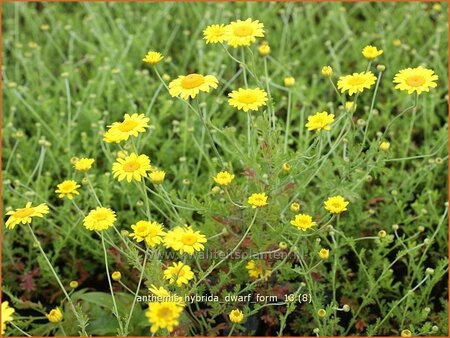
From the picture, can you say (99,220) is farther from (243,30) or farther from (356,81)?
(356,81)

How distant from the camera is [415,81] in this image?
186 centimetres

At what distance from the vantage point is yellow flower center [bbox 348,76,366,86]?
6.21 ft

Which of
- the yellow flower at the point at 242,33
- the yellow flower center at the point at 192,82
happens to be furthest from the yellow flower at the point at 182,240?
the yellow flower at the point at 242,33

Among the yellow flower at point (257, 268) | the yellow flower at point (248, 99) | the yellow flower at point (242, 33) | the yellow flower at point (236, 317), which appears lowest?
the yellow flower at point (257, 268)

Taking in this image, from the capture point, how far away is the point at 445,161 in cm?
270

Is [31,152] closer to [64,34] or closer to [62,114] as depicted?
[62,114]

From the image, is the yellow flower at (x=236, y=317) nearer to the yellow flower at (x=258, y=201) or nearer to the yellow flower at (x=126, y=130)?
the yellow flower at (x=258, y=201)

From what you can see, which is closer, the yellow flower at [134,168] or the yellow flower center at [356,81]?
the yellow flower at [134,168]

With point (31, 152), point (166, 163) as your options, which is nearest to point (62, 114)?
point (31, 152)

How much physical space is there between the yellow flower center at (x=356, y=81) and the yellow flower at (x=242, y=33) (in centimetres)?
27

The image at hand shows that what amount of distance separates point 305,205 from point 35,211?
33.0 inches

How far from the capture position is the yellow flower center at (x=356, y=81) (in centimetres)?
189

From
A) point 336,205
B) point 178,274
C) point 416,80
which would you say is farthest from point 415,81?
point 178,274

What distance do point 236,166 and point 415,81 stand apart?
38.3 inches
